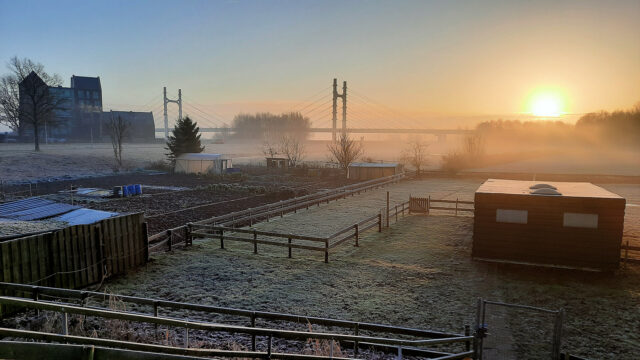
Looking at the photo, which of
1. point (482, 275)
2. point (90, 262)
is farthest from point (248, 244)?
point (482, 275)

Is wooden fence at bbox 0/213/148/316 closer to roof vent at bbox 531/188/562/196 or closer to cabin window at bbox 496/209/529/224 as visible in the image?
cabin window at bbox 496/209/529/224

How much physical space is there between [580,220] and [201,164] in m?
46.5

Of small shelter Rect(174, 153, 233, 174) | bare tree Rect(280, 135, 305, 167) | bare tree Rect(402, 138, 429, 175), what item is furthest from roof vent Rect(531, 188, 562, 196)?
bare tree Rect(280, 135, 305, 167)

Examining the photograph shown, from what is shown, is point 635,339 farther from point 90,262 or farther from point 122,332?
point 90,262

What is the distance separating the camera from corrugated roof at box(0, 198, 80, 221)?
19828 mm

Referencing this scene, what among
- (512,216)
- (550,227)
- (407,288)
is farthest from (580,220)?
(407,288)

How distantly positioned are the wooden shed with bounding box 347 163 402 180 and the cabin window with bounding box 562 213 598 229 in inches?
1358

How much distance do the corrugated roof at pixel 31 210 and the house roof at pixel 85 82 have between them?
95.4 m

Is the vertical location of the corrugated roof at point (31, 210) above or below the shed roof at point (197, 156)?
below

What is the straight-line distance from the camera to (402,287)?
1285 cm

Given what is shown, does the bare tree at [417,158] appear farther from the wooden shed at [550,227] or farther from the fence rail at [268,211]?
the wooden shed at [550,227]

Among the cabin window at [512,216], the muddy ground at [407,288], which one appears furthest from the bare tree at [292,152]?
the cabin window at [512,216]

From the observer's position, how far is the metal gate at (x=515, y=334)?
24.2 feet

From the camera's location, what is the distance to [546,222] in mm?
15227
